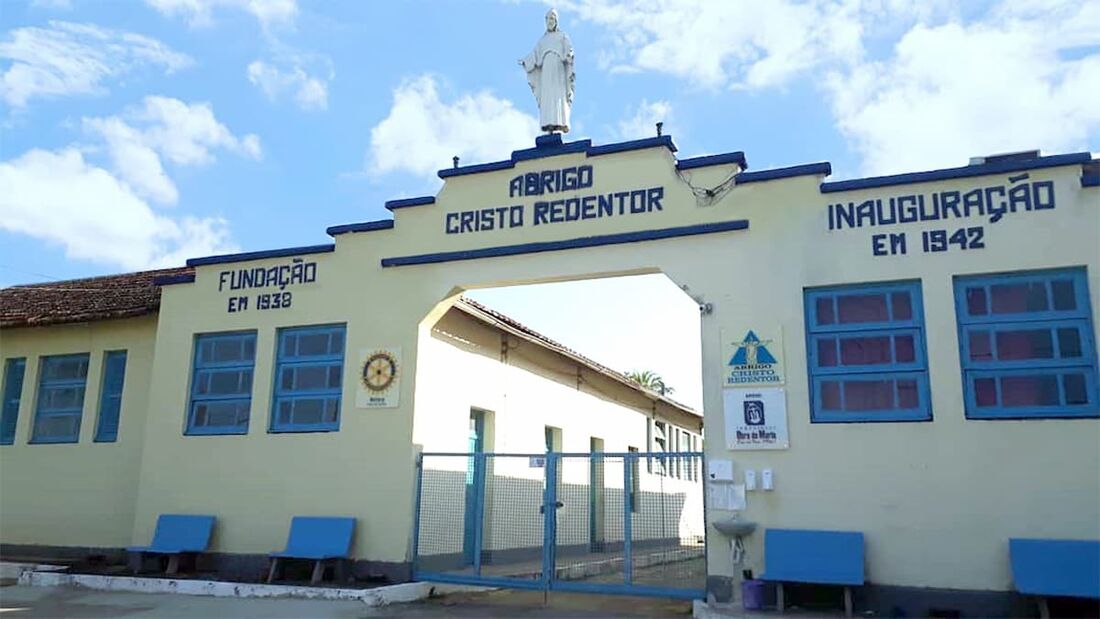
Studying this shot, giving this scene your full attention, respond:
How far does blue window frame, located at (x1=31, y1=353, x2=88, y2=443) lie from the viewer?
1502 centimetres

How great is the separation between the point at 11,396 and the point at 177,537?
5.50 m

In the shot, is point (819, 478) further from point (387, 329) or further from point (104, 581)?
point (104, 581)

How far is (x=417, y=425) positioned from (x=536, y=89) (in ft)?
16.1

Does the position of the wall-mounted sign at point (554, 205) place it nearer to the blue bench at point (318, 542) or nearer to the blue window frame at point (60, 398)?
the blue bench at point (318, 542)

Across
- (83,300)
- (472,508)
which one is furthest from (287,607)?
(83,300)

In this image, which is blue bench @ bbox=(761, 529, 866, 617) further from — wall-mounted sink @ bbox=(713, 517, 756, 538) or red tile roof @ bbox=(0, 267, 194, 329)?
red tile roof @ bbox=(0, 267, 194, 329)

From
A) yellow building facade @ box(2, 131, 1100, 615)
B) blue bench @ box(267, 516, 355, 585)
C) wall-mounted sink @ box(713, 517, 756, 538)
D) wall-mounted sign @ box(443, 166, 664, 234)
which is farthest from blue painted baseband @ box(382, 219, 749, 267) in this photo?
blue bench @ box(267, 516, 355, 585)

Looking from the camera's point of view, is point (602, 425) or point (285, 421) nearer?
point (285, 421)

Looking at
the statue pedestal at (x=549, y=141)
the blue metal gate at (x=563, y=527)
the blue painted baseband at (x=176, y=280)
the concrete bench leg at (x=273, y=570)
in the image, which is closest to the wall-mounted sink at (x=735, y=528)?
the blue metal gate at (x=563, y=527)

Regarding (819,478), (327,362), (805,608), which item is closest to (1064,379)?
(819,478)

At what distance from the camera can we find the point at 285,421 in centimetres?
1261

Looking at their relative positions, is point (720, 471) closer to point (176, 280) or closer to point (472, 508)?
point (472, 508)

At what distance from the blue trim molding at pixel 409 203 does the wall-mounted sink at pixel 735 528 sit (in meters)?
5.88

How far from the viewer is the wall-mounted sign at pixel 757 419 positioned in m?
9.96
